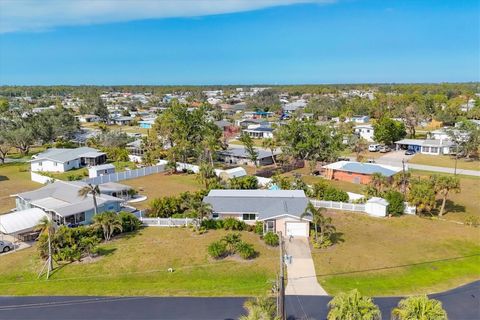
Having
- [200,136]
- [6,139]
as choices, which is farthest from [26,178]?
[200,136]

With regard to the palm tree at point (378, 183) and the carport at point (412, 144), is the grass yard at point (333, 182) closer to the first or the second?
the palm tree at point (378, 183)

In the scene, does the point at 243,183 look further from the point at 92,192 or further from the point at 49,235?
the point at 49,235

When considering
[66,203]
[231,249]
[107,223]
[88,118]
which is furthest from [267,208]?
[88,118]

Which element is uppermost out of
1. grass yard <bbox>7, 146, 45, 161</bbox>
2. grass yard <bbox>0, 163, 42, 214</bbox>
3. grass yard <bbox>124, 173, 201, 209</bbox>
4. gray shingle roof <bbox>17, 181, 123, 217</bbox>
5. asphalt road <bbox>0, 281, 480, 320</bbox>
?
gray shingle roof <bbox>17, 181, 123, 217</bbox>

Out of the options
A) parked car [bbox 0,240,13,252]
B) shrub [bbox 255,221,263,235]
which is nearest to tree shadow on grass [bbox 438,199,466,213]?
shrub [bbox 255,221,263,235]

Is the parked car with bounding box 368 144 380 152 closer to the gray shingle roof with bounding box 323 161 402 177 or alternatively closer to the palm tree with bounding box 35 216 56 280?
the gray shingle roof with bounding box 323 161 402 177

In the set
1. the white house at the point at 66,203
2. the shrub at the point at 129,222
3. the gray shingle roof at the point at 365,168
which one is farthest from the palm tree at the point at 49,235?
the gray shingle roof at the point at 365,168
